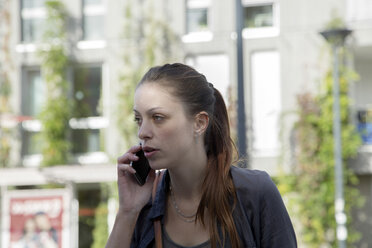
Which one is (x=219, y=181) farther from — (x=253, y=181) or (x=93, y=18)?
(x=93, y=18)

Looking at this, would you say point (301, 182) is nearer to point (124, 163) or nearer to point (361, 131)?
point (361, 131)

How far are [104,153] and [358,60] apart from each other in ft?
20.5

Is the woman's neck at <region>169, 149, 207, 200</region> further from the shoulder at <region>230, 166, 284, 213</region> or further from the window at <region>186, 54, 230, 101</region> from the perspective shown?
the window at <region>186, 54, 230, 101</region>

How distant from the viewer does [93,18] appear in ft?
54.1

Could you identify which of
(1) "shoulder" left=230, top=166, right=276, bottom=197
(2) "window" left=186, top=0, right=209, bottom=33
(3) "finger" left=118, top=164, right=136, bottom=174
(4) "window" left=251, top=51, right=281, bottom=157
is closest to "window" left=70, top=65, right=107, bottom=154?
(2) "window" left=186, top=0, right=209, bottom=33

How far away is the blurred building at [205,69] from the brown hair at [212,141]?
39.9 feet

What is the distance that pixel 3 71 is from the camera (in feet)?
53.9

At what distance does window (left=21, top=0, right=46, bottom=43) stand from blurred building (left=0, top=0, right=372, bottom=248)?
24mm

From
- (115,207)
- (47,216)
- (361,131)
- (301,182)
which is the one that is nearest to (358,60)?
(361,131)

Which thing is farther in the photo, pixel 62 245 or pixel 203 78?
pixel 62 245

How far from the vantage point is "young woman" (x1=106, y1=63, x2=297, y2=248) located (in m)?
2.47

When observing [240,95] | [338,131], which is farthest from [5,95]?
[240,95]

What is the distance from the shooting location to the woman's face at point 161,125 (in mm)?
2453

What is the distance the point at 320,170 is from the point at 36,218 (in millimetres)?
6512
